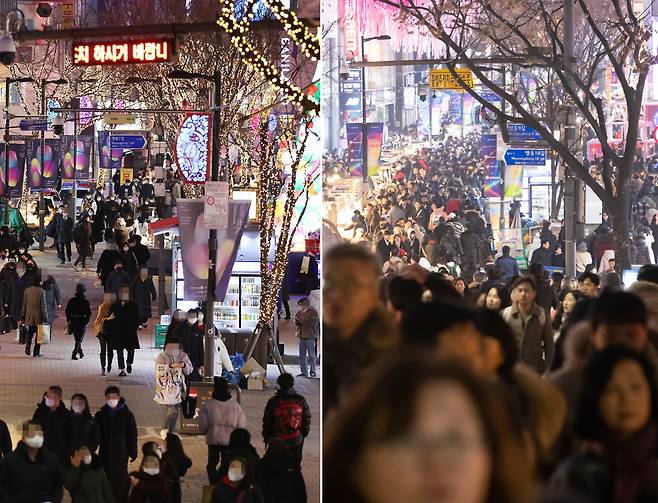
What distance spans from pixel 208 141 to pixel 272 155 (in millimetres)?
1865

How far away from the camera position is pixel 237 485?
841 centimetres

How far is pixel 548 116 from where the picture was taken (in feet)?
11.1

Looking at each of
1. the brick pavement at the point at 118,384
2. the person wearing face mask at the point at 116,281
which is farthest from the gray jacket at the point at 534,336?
the person wearing face mask at the point at 116,281

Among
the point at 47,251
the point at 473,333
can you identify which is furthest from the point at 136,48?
the point at 47,251

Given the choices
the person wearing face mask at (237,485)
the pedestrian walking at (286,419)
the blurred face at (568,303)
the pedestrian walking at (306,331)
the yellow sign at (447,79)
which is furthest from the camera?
the pedestrian walking at (306,331)

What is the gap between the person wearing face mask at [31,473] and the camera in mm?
8844

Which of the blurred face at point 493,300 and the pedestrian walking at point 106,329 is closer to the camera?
the blurred face at point 493,300

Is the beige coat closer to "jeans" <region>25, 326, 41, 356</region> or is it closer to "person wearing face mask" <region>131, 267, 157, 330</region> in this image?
"jeans" <region>25, 326, 41, 356</region>

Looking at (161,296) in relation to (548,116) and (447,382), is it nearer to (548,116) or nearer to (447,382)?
(548,116)

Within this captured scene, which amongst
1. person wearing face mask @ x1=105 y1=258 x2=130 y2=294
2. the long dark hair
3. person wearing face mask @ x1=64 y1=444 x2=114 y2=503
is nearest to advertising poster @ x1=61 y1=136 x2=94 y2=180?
person wearing face mask @ x1=105 y1=258 x2=130 y2=294

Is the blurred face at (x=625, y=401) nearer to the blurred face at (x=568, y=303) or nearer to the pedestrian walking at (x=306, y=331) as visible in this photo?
the blurred face at (x=568, y=303)

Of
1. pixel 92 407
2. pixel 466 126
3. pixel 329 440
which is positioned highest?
pixel 466 126

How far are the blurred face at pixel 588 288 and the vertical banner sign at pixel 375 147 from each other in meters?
0.55

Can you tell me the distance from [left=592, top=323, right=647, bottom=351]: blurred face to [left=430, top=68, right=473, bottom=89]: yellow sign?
1081 mm
